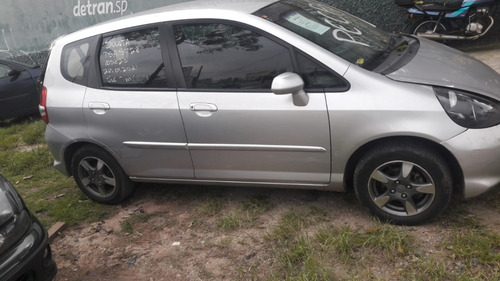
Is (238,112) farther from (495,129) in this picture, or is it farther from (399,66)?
(495,129)

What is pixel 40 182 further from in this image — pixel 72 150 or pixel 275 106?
pixel 275 106

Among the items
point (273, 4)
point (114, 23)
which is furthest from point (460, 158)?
point (114, 23)

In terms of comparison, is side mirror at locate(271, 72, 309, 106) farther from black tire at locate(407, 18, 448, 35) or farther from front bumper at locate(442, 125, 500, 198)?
black tire at locate(407, 18, 448, 35)

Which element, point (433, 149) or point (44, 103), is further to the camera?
point (44, 103)

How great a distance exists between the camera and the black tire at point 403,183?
10.2 feet

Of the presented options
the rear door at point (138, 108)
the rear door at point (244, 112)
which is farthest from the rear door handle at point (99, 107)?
the rear door at point (244, 112)

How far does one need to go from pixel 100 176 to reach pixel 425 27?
6.37m

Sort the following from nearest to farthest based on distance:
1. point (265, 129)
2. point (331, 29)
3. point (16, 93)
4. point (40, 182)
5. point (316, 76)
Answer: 1. point (316, 76)
2. point (265, 129)
3. point (331, 29)
4. point (40, 182)
5. point (16, 93)

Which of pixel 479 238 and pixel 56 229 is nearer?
pixel 479 238

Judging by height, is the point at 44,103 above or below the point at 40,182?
above

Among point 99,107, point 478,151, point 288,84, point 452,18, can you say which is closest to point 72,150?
point 99,107

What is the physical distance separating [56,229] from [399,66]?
3.09 m

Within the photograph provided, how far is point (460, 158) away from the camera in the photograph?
301 cm

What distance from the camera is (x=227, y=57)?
355cm
